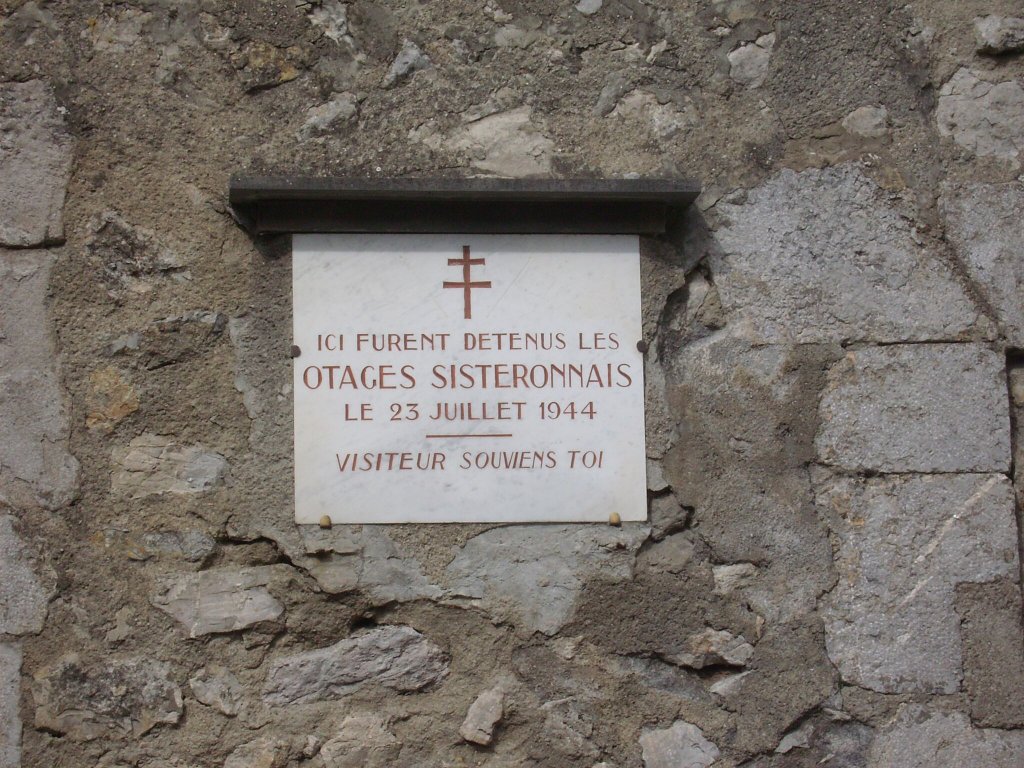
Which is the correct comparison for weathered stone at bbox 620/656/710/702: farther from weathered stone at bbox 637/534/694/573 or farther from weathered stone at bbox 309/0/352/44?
weathered stone at bbox 309/0/352/44

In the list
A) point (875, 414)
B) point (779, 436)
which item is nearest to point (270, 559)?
point (779, 436)

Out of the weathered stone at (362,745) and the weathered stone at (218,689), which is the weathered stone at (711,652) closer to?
the weathered stone at (362,745)

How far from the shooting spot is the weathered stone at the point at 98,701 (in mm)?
2045

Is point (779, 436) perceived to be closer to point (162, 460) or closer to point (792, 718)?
point (792, 718)

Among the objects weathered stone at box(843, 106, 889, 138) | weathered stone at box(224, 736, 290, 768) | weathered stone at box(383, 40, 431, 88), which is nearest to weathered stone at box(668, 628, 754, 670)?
weathered stone at box(224, 736, 290, 768)

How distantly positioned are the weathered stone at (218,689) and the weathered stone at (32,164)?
3.30 ft

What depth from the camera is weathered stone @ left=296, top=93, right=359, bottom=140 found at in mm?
2215

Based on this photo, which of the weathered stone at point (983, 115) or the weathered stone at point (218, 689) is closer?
the weathered stone at point (218, 689)

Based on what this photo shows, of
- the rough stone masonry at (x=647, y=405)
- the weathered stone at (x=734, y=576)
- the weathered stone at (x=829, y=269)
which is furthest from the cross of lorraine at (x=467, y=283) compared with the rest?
the weathered stone at (x=734, y=576)

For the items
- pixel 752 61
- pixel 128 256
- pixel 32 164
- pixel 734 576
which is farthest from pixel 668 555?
pixel 32 164

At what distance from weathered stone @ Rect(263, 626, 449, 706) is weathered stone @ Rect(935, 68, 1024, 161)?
167 cm

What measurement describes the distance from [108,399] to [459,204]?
2.88 ft

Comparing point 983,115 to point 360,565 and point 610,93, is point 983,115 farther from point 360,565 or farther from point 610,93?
point 360,565

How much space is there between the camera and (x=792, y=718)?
210 cm
